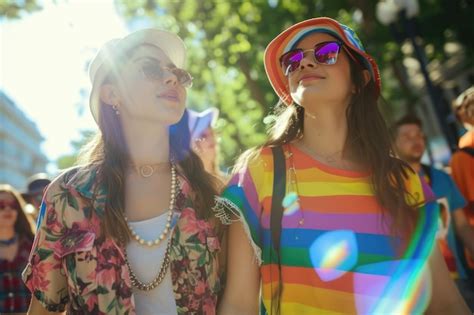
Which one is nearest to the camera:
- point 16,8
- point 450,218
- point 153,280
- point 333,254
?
point 333,254

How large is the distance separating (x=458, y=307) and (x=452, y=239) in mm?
1910

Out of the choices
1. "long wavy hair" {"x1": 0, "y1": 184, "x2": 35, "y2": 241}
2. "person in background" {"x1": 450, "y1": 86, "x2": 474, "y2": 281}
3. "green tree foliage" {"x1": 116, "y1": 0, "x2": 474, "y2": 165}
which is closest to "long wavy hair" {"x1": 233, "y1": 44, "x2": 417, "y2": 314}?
"person in background" {"x1": 450, "y1": 86, "x2": 474, "y2": 281}

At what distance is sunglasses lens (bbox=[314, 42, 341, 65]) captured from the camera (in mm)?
2389

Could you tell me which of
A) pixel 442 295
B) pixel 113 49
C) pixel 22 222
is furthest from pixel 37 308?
pixel 22 222

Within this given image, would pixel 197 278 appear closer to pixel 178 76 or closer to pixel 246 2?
pixel 178 76

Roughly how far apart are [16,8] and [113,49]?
8.16 metres

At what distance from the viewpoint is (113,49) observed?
2.60m

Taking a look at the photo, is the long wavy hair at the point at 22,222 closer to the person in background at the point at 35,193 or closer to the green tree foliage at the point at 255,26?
the person in background at the point at 35,193

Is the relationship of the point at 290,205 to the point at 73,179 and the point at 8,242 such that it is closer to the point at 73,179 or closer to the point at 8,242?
the point at 73,179

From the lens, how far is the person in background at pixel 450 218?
11.9 ft

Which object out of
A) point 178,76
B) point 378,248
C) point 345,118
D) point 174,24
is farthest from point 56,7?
A: point 378,248

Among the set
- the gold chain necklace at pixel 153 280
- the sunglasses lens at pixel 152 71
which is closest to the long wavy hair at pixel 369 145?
the gold chain necklace at pixel 153 280

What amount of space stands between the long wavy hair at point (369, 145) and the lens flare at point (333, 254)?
0.17m

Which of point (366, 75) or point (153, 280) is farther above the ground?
point (366, 75)
